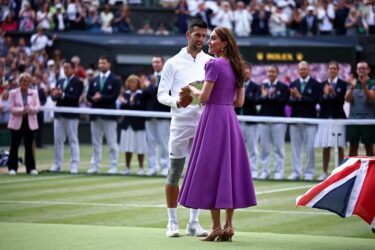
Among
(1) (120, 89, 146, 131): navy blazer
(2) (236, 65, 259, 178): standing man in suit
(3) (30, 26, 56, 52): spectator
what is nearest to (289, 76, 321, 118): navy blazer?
(2) (236, 65, 259, 178): standing man in suit

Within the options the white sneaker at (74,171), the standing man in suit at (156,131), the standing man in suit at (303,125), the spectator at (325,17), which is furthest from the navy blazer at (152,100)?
the spectator at (325,17)

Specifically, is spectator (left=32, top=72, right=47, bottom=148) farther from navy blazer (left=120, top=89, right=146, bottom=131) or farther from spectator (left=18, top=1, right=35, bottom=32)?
spectator (left=18, top=1, right=35, bottom=32)

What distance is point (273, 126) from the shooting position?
786 inches

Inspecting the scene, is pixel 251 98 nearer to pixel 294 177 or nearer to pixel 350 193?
pixel 294 177

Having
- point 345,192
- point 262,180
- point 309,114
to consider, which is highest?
point 345,192

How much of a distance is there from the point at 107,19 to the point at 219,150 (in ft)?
78.1

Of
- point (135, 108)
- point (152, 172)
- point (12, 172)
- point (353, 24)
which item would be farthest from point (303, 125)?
point (353, 24)

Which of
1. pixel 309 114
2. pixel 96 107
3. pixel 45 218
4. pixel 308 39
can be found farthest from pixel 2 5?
pixel 45 218

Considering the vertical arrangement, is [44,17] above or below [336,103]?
below

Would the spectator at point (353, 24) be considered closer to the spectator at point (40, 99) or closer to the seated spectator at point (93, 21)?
the seated spectator at point (93, 21)

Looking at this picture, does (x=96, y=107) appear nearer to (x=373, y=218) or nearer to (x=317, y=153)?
(x=317, y=153)

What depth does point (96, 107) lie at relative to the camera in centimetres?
2150

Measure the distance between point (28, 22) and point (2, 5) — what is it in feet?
3.87

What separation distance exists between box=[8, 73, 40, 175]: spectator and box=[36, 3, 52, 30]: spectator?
1274 cm
